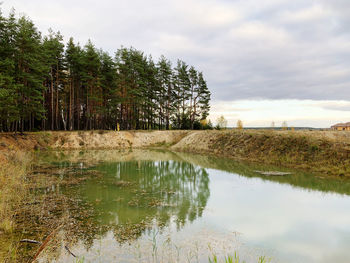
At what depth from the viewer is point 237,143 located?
2944 centimetres

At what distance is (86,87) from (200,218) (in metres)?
39.1

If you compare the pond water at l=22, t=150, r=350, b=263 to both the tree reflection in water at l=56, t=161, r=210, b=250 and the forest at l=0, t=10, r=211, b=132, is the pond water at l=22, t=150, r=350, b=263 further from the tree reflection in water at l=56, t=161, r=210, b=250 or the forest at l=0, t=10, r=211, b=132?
the forest at l=0, t=10, r=211, b=132

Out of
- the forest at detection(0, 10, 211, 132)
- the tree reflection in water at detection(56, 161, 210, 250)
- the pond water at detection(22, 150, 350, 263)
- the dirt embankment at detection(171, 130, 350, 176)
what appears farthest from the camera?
the forest at detection(0, 10, 211, 132)

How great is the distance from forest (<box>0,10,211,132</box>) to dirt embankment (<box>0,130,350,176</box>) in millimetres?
3532

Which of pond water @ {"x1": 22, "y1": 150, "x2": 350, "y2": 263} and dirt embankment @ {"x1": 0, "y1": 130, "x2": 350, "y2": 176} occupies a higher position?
dirt embankment @ {"x1": 0, "y1": 130, "x2": 350, "y2": 176}

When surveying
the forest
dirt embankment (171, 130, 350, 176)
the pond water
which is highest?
the forest

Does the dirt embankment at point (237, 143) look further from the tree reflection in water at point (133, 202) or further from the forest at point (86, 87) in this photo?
the tree reflection in water at point (133, 202)

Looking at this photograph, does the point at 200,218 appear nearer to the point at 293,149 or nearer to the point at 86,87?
the point at 293,149

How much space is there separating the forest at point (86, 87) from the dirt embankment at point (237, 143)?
3.53m

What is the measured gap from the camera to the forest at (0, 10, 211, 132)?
28656 millimetres

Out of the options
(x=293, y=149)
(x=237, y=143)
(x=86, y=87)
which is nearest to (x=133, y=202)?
(x=293, y=149)

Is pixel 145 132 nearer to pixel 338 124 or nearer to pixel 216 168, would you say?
pixel 216 168

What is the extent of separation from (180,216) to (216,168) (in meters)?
12.3

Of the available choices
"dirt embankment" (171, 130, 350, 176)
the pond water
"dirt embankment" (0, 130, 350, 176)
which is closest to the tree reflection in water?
the pond water
